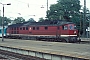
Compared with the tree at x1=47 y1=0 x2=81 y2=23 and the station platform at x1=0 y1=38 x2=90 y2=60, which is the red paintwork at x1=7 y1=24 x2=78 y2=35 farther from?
the tree at x1=47 y1=0 x2=81 y2=23

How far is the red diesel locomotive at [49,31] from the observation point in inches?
1192

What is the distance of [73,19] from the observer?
210 feet

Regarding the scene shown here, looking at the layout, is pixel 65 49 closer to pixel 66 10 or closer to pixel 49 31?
pixel 49 31

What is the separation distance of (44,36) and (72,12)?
36.5 m

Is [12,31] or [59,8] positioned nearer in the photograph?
[12,31]

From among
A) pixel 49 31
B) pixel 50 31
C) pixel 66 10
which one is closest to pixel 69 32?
pixel 50 31

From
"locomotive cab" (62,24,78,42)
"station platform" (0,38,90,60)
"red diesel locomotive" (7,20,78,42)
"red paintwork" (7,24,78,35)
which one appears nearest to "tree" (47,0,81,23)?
"red diesel locomotive" (7,20,78,42)

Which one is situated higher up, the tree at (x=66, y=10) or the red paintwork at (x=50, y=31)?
the tree at (x=66, y=10)

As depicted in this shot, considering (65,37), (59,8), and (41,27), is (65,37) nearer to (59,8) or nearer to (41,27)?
(41,27)

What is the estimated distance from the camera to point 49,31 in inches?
1270

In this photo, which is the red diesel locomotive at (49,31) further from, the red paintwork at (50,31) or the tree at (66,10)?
the tree at (66,10)

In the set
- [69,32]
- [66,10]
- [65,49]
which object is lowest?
[65,49]

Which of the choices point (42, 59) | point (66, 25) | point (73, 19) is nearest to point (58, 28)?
point (66, 25)

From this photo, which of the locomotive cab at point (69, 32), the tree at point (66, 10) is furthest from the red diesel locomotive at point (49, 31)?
the tree at point (66, 10)
